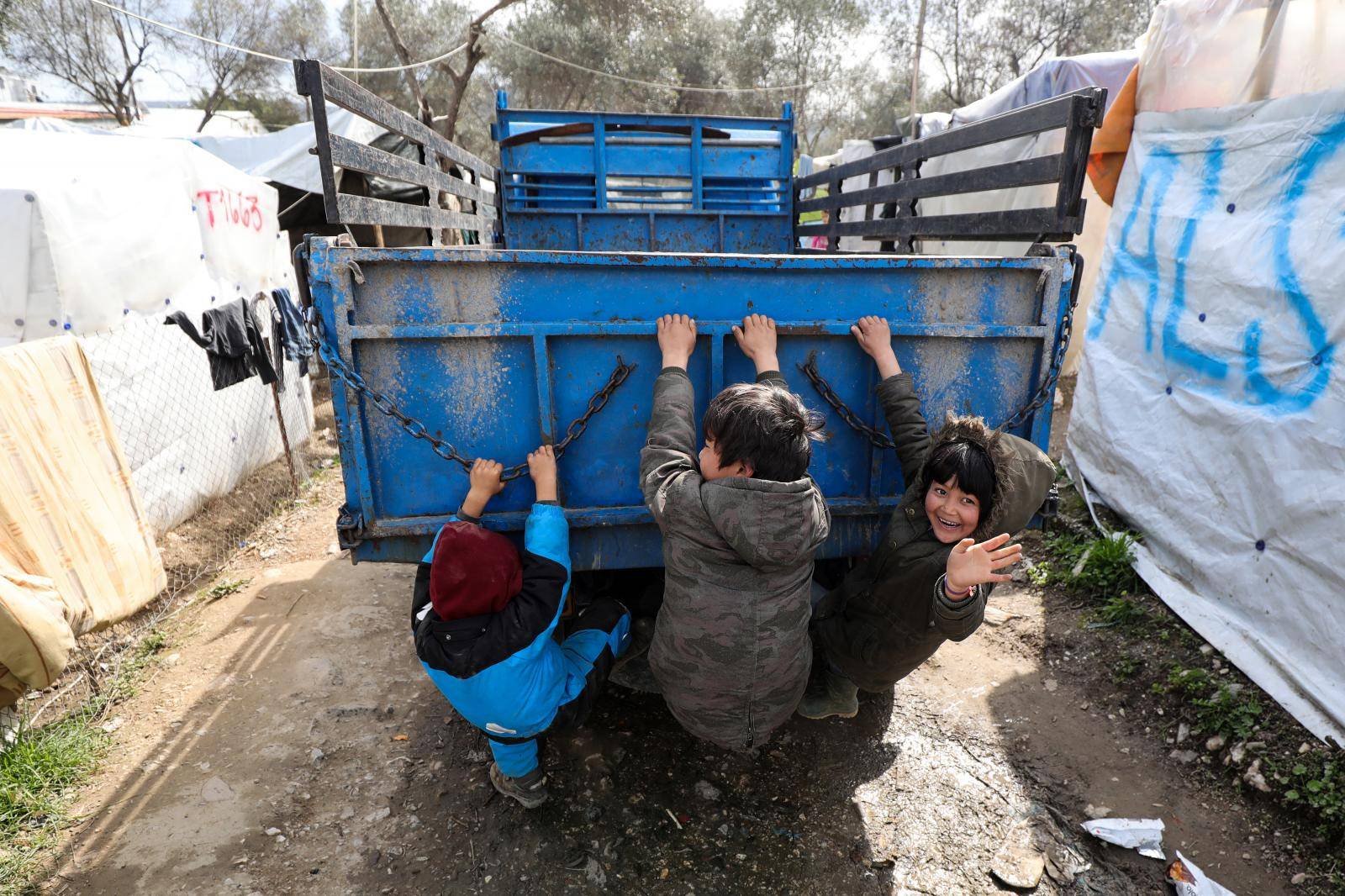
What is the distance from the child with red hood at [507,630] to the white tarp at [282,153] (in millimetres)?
7958

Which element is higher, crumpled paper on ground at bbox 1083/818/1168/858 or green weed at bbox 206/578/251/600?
green weed at bbox 206/578/251/600

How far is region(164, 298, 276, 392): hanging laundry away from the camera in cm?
467

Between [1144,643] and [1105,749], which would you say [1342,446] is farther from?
[1105,749]

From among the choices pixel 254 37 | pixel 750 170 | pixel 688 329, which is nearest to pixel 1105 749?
pixel 688 329

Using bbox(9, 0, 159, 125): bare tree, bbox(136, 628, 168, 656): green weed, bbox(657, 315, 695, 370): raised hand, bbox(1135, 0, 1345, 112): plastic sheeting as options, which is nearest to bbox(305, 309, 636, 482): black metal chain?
bbox(657, 315, 695, 370): raised hand

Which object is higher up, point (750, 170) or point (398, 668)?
point (750, 170)

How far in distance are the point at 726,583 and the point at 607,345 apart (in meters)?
0.86

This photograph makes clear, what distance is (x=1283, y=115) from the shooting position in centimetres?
322

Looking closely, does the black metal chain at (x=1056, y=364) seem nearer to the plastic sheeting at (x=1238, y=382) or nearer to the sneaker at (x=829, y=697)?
the sneaker at (x=829, y=697)

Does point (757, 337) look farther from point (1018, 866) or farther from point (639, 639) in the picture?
point (1018, 866)

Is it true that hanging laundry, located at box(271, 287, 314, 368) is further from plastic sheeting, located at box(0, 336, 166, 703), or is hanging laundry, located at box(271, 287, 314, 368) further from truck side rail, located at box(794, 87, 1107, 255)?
truck side rail, located at box(794, 87, 1107, 255)

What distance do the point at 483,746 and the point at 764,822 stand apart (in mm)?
1116

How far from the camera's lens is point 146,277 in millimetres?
4105

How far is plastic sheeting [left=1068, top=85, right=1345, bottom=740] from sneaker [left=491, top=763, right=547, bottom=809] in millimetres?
2908
